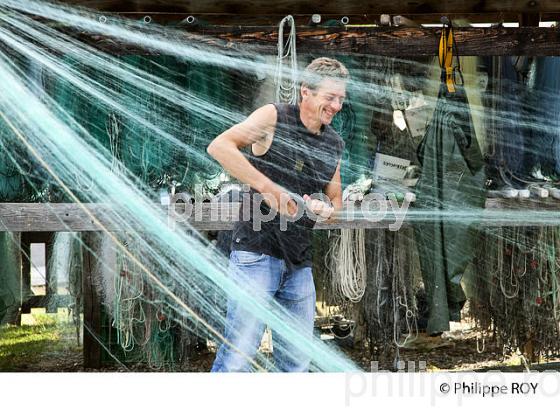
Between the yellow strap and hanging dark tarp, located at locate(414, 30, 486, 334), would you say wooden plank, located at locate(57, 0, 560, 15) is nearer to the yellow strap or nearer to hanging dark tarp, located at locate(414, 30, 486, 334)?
the yellow strap

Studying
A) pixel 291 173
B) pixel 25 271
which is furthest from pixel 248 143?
pixel 25 271

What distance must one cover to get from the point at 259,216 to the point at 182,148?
51 cm

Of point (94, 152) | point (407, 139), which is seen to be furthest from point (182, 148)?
point (407, 139)

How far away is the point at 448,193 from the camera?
420 cm

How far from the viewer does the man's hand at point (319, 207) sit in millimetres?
3730

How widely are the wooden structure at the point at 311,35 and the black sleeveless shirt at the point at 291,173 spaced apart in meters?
0.23

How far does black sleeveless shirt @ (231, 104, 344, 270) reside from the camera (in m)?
3.67

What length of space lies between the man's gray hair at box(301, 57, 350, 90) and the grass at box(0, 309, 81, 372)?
203 cm

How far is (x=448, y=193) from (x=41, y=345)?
2.48 m

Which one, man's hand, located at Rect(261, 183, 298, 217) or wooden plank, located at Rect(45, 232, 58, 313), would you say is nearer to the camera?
man's hand, located at Rect(261, 183, 298, 217)

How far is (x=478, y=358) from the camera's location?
473 cm

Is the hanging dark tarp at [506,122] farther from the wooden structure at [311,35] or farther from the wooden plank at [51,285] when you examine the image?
the wooden plank at [51,285]

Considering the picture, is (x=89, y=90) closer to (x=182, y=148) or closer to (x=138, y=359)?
(x=182, y=148)

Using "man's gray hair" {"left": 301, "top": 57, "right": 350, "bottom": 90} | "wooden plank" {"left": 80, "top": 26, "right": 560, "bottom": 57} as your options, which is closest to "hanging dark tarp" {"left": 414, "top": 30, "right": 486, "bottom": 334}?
"wooden plank" {"left": 80, "top": 26, "right": 560, "bottom": 57}
